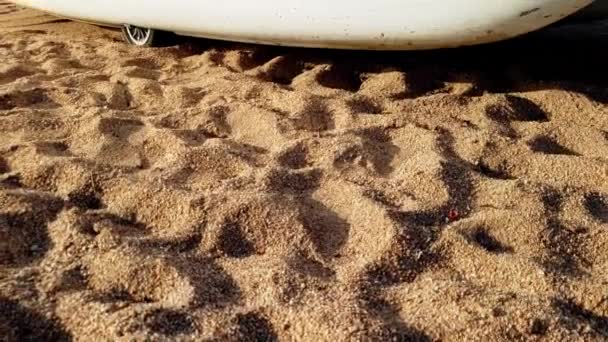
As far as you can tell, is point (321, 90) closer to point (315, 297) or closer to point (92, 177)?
point (92, 177)

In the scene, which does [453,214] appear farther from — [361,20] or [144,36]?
[144,36]

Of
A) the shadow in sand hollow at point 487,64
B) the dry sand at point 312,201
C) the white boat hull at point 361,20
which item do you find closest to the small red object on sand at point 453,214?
the dry sand at point 312,201

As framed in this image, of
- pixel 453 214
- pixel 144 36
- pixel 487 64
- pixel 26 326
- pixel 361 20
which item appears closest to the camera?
pixel 26 326

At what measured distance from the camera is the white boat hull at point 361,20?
2.50m

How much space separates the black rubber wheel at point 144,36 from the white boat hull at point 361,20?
16cm

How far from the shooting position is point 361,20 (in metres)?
2.75

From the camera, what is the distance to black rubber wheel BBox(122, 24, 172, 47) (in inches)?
146

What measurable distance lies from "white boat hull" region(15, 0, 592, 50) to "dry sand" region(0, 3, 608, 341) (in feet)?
0.67

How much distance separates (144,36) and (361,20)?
144 centimetres

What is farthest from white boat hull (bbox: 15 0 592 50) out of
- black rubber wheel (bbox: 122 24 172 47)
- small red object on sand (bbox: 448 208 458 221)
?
small red object on sand (bbox: 448 208 458 221)

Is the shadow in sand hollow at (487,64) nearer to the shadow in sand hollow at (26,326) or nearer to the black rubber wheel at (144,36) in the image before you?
the black rubber wheel at (144,36)

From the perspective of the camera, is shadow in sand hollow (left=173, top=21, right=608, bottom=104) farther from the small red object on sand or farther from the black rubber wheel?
the small red object on sand

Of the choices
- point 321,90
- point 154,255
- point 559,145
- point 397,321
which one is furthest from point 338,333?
point 321,90

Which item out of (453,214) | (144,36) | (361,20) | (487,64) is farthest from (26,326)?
(144,36)
